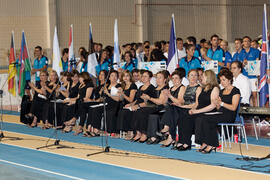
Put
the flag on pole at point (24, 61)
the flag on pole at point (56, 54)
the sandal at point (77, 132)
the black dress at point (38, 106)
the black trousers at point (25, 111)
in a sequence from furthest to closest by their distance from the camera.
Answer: the flag on pole at point (24, 61)
the black trousers at point (25, 111)
the black dress at point (38, 106)
the flag on pole at point (56, 54)
the sandal at point (77, 132)

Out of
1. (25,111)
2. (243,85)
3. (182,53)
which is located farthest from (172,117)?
(25,111)

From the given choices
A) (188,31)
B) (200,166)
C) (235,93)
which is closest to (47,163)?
(200,166)

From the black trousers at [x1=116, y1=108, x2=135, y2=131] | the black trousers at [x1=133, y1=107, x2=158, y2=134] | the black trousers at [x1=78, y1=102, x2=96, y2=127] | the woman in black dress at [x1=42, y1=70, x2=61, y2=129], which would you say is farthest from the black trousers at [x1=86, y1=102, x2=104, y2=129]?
the woman in black dress at [x1=42, y1=70, x2=61, y2=129]

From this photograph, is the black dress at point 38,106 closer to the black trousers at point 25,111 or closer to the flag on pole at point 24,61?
the black trousers at point 25,111

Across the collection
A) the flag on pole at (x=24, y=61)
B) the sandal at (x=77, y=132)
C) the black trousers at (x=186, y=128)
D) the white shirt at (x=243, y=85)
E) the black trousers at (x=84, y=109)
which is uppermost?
the flag on pole at (x=24, y=61)

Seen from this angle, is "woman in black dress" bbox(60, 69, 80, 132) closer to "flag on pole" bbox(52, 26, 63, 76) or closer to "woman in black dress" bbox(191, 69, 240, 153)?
"flag on pole" bbox(52, 26, 63, 76)

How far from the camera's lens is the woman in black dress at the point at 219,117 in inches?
287

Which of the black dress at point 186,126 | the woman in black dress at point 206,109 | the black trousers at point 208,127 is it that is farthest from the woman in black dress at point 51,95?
the black trousers at point 208,127

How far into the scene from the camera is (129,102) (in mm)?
9227

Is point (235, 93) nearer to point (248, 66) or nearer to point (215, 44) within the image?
point (248, 66)

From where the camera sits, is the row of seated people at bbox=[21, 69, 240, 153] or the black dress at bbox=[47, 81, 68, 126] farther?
the black dress at bbox=[47, 81, 68, 126]

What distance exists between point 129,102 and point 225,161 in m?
3.01

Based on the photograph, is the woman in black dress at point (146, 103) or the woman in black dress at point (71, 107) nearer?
the woman in black dress at point (146, 103)

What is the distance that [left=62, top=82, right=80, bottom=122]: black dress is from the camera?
407 inches
